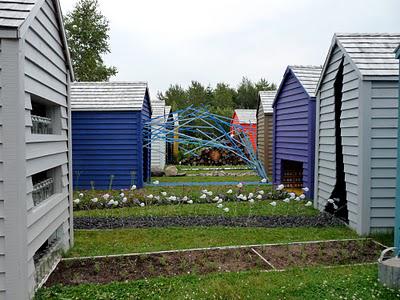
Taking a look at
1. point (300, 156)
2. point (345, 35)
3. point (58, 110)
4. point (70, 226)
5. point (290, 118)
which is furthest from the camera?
point (290, 118)

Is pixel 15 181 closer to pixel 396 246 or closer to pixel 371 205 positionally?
pixel 396 246

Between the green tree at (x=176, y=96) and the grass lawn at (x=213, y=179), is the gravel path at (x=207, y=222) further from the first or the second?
the green tree at (x=176, y=96)

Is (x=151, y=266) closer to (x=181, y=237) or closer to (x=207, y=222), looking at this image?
(x=181, y=237)

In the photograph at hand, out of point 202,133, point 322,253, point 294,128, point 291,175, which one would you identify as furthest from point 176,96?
point 322,253

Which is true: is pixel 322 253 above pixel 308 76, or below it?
below

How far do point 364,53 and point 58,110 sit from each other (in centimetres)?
598

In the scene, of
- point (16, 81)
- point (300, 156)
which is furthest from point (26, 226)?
point (300, 156)

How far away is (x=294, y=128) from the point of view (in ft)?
41.7

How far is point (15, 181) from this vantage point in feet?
13.8

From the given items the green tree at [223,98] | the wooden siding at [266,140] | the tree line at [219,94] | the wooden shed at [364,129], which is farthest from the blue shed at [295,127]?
the green tree at [223,98]

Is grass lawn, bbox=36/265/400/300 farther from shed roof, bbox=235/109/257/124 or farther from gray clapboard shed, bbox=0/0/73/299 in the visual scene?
shed roof, bbox=235/109/257/124

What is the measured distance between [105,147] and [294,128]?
6458 mm

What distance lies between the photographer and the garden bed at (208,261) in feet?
18.4

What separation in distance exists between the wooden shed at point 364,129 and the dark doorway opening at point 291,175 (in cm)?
493
